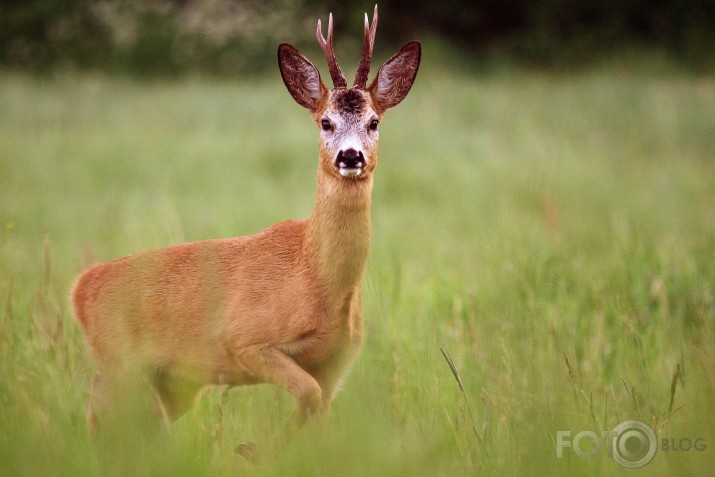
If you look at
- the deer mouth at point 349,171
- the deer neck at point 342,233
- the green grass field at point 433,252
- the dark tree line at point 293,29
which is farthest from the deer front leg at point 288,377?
the dark tree line at point 293,29

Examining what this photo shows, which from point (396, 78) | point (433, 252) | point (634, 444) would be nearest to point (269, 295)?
point (396, 78)

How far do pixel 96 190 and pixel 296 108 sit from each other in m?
4.20

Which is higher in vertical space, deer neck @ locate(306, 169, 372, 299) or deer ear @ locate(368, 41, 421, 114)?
deer ear @ locate(368, 41, 421, 114)

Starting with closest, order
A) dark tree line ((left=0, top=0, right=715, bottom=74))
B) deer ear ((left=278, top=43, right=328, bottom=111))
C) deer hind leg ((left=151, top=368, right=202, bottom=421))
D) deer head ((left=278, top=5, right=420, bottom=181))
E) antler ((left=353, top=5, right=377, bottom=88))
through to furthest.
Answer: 1. deer head ((left=278, top=5, right=420, bottom=181))
2. antler ((left=353, top=5, right=377, bottom=88))
3. deer hind leg ((left=151, top=368, right=202, bottom=421))
4. deer ear ((left=278, top=43, right=328, bottom=111))
5. dark tree line ((left=0, top=0, right=715, bottom=74))

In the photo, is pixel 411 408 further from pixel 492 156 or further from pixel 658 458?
pixel 492 156

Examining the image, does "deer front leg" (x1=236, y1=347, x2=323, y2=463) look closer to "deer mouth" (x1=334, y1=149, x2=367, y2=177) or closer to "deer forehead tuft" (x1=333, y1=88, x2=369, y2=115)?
"deer mouth" (x1=334, y1=149, x2=367, y2=177)

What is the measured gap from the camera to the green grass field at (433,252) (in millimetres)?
3219

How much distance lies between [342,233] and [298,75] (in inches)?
29.0

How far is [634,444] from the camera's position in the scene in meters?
3.40

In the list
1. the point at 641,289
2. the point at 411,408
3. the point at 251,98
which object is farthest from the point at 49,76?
the point at 411,408

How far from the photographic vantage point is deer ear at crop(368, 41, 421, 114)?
4.34 meters

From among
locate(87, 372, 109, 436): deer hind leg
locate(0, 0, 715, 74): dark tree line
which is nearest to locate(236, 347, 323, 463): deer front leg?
locate(87, 372, 109, 436): deer hind leg

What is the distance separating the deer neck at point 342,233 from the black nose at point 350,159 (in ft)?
0.50

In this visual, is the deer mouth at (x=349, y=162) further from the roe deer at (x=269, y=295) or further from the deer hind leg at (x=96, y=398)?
the deer hind leg at (x=96, y=398)
